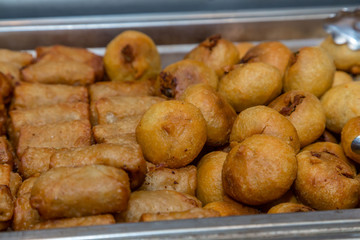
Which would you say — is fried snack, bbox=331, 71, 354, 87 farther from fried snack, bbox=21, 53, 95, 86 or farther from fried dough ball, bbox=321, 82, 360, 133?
fried snack, bbox=21, 53, 95, 86

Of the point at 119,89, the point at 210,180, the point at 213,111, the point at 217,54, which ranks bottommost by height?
the point at 210,180

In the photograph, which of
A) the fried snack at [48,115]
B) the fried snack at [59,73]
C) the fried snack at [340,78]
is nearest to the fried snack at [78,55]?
the fried snack at [59,73]

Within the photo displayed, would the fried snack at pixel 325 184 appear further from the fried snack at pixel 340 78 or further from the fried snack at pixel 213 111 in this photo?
the fried snack at pixel 340 78

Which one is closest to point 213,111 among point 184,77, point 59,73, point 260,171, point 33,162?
point 184,77

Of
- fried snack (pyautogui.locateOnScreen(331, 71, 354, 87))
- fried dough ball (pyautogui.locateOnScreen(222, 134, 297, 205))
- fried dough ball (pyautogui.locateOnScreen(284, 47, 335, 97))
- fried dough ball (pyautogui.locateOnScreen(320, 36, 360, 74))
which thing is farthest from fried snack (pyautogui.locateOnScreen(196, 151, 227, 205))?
fried dough ball (pyautogui.locateOnScreen(320, 36, 360, 74))

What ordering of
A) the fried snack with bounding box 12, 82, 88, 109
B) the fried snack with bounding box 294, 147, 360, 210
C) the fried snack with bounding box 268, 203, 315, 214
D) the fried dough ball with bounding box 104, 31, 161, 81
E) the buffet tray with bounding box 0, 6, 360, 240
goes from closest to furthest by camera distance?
the fried snack with bounding box 268, 203, 315, 214 < the fried snack with bounding box 294, 147, 360, 210 < the fried snack with bounding box 12, 82, 88, 109 < the fried dough ball with bounding box 104, 31, 161, 81 < the buffet tray with bounding box 0, 6, 360, 240

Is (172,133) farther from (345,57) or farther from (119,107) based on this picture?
(345,57)
